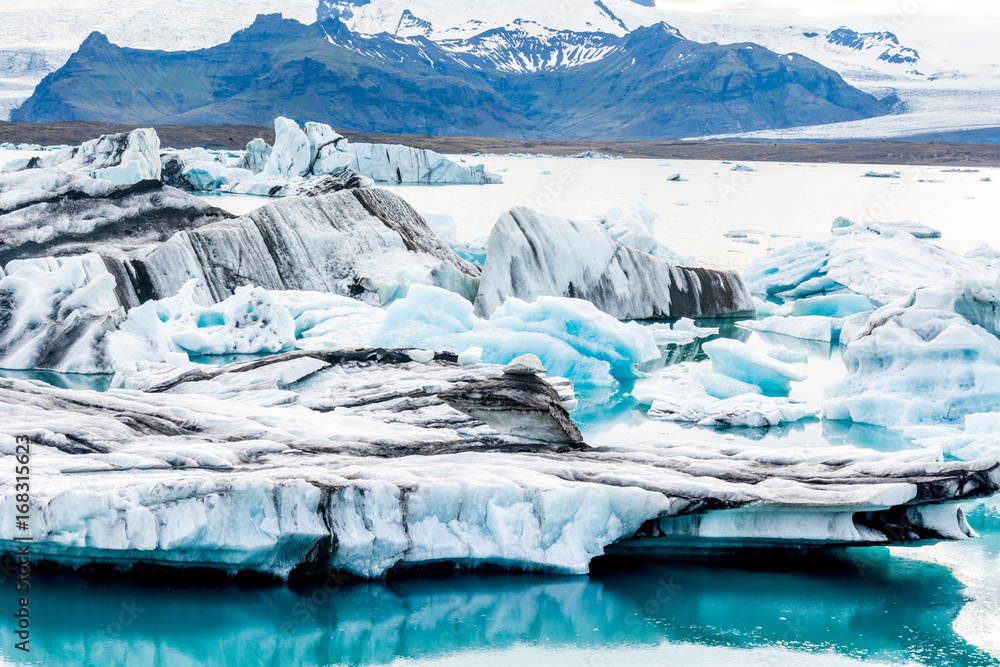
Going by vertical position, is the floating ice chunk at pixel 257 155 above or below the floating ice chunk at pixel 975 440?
above

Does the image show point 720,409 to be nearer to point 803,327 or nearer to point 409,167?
point 803,327

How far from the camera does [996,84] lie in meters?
109

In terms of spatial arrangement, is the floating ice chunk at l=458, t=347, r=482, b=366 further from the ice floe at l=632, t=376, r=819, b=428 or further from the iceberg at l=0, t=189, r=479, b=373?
the iceberg at l=0, t=189, r=479, b=373

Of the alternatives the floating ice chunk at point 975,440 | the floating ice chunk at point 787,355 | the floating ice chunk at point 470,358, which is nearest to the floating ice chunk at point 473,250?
the floating ice chunk at point 787,355

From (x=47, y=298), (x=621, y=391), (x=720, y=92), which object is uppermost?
(x=720, y=92)

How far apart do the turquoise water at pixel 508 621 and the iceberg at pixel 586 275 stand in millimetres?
6799

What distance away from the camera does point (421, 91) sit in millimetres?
111250

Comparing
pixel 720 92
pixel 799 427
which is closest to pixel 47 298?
pixel 799 427

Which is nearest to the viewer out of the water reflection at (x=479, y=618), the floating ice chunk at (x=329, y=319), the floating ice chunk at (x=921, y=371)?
the water reflection at (x=479, y=618)

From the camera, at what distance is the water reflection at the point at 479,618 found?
140 inches

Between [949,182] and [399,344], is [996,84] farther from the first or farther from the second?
[399,344]

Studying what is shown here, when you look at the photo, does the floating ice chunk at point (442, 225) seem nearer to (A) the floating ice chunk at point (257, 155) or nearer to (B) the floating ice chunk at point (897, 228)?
(B) the floating ice chunk at point (897, 228)

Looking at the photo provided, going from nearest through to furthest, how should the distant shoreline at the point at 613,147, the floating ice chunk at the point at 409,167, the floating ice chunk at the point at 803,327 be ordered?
the floating ice chunk at the point at 803,327
the floating ice chunk at the point at 409,167
the distant shoreline at the point at 613,147

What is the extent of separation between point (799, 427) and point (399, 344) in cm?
379
